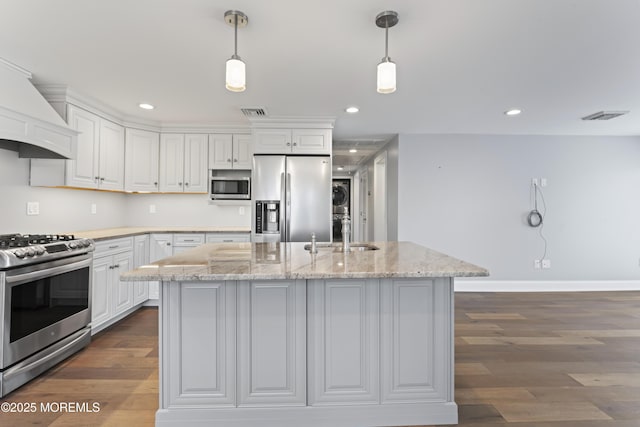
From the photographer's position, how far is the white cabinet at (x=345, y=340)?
175 cm

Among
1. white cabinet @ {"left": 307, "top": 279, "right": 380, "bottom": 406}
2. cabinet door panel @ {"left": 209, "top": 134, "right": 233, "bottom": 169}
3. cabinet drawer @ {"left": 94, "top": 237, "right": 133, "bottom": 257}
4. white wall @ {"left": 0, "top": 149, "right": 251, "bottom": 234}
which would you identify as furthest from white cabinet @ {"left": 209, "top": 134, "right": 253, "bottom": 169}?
white cabinet @ {"left": 307, "top": 279, "right": 380, "bottom": 406}

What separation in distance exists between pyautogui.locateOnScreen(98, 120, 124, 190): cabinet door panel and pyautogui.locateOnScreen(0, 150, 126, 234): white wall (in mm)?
304

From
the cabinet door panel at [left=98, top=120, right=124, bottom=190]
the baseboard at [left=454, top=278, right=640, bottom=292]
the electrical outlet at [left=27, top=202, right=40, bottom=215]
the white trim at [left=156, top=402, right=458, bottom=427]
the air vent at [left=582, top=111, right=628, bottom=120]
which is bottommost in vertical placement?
the white trim at [left=156, top=402, right=458, bottom=427]

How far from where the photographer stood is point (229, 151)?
14.0ft

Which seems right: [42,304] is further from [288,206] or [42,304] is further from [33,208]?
[288,206]

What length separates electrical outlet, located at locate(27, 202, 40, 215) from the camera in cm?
301

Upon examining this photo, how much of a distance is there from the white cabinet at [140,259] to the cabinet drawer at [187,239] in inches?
12.3

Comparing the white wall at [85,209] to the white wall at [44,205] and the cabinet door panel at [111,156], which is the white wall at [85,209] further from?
the cabinet door panel at [111,156]

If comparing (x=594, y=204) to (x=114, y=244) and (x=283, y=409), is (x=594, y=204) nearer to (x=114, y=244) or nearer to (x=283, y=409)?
(x=283, y=409)

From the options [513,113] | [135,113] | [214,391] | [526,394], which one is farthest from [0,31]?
[513,113]

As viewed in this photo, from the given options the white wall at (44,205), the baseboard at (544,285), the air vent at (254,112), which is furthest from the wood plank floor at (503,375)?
the air vent at (254,112)

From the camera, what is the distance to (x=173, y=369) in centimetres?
168

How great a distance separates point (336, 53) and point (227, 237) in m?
2.47

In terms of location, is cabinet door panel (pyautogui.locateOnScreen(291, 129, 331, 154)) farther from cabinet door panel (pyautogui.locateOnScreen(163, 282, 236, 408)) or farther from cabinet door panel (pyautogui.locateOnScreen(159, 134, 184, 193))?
cabinet door panel (pyautogui.locateOnScreen(163, 282, 236, 408))
